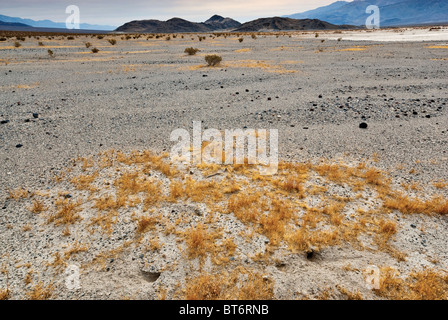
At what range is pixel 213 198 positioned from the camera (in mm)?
6453

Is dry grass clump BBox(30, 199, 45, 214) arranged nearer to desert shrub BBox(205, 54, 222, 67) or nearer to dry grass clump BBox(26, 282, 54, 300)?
dry grass clump BBox(26, 282, 54, 300)

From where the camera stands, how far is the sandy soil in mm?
4406

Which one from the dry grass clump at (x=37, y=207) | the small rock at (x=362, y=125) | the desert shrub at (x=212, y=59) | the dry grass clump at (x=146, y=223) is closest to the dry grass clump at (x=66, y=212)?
the dry grass clump at (x=37, y=207)

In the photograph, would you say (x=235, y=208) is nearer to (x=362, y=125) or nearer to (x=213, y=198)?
(x=213, y=198)

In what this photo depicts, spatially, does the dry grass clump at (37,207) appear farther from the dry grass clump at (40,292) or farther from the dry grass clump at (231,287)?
the dry grass clump at (231,287)

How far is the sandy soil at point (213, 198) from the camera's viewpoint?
441cm

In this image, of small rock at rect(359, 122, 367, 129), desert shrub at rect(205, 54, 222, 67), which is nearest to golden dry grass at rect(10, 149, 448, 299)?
small rock at rect(359, 122, 367, 129)

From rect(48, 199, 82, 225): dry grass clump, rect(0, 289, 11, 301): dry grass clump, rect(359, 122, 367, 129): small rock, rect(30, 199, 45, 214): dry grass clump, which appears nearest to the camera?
rect(0, 289, 11, 301): dry grass clump

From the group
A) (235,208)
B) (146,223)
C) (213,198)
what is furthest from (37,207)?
(235,208)

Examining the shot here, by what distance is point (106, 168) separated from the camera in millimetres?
7777

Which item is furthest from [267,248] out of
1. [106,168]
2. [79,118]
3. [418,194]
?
[79,118]
